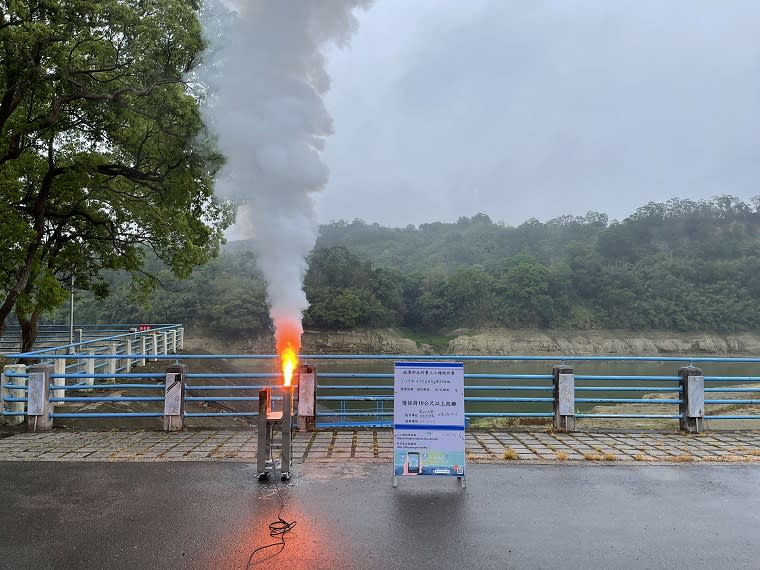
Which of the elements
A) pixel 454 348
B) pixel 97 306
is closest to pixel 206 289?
pixel 97 306

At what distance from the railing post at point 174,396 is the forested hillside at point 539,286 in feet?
94.7

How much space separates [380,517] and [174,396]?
497 cm

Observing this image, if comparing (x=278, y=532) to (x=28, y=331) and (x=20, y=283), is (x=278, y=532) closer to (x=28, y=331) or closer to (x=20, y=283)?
(x=20, y=283)

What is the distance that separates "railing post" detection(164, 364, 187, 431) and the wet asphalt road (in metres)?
1.88

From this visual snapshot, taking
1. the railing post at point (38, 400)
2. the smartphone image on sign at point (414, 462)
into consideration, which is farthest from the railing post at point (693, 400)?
the railing post at point (38, 400)

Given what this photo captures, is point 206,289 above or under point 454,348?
above

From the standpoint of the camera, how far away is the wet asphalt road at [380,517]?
436 centimetres

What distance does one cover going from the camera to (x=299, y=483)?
6156 millimetres

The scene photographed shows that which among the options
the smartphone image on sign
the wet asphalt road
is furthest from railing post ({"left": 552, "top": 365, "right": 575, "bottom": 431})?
the smartphone image on sign

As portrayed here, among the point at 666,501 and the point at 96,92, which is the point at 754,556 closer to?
the point at 666,501

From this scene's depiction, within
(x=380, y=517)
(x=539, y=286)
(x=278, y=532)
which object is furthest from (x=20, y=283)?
(x=539, y=286)

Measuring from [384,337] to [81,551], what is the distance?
68.9 m

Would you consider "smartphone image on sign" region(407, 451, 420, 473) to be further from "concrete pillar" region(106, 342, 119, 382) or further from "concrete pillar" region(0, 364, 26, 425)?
"concrete pillar" region(106, 342, 119, 382)

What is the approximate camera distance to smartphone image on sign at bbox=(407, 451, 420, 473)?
20.1 feet
